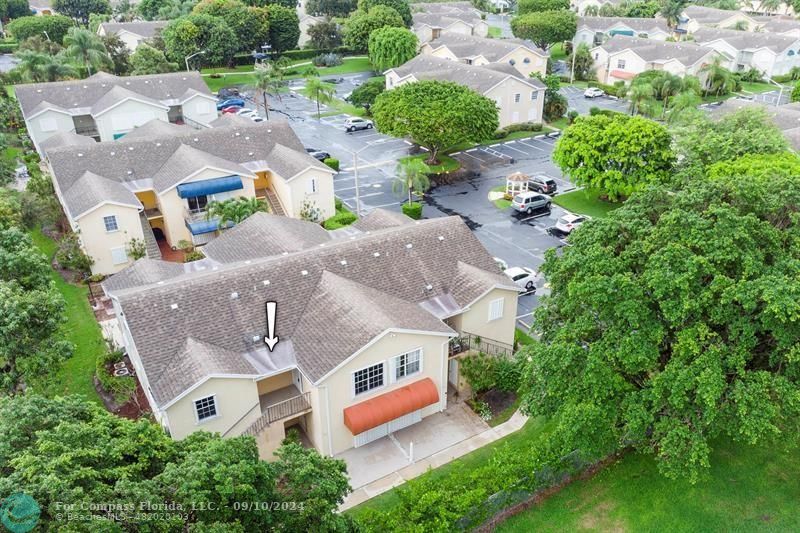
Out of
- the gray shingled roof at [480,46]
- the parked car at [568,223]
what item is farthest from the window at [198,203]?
the gray shingled roof at [480,46]

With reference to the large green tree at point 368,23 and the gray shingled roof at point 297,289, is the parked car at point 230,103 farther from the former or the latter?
the gray shingled roof at point 297,289

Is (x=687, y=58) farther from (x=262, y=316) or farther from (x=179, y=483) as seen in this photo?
(x=179, y=483)

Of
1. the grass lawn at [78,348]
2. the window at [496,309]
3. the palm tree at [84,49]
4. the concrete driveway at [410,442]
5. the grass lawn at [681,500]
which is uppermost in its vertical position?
the palm tree at [84,49]

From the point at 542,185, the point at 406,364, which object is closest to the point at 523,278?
the point at 406,364

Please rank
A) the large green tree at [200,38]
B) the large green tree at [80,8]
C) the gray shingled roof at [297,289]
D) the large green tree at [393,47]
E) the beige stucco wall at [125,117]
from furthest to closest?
the large green tree at [80,8] < the large green tree at [393,47] < the large green tree at [200,38] < the beige stucco wall at [125,117] < the gray shingled roof at [297,289]

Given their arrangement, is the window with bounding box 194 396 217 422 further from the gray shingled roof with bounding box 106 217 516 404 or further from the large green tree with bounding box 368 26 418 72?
the large green tree with bounding box 368 26 418 72

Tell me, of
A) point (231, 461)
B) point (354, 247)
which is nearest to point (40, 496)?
point (231, 461)

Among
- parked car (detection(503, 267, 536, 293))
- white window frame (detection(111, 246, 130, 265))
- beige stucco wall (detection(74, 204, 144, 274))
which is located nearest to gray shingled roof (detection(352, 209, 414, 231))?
parked car (detection(503, 267, 536, 293))

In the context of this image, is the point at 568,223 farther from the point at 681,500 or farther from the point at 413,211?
the point at 681,500
